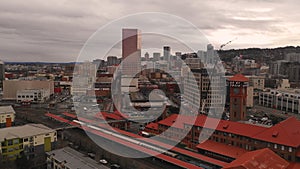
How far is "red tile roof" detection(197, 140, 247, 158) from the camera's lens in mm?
4995

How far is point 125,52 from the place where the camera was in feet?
50.3

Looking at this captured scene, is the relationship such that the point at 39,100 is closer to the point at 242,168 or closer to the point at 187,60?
the point at 187,60

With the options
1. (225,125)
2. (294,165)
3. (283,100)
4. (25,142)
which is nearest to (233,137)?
(225,125)

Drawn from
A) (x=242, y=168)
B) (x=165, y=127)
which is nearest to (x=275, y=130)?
(x=242, y=168)

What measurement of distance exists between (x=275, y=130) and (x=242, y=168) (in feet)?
5.42

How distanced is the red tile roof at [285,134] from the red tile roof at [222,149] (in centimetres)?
45

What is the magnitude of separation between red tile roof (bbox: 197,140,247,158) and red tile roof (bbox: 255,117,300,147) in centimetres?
45

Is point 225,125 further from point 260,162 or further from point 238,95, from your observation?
point 260,162

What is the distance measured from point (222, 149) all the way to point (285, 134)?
1.14 meters

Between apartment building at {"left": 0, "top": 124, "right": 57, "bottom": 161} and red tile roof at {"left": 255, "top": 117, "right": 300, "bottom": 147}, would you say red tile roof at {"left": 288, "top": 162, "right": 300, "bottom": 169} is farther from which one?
apartment building at {"left": 0, "top": 124, "right": 57, "bottom": 161}

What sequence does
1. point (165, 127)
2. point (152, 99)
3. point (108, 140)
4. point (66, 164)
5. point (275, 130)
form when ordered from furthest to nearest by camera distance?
point (152, 99) < point (165, 127) < point (108, 140) < point (275, 130) < point (66, 164)

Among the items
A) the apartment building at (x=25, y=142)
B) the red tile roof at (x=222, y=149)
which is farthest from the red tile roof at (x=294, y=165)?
the apartment building at (x=25, y=142)

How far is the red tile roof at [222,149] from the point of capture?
4.99 m

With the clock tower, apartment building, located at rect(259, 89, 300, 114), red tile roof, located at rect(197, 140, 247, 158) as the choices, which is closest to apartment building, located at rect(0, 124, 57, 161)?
red tile roof, located at rect(197, 140, 247, 158)
